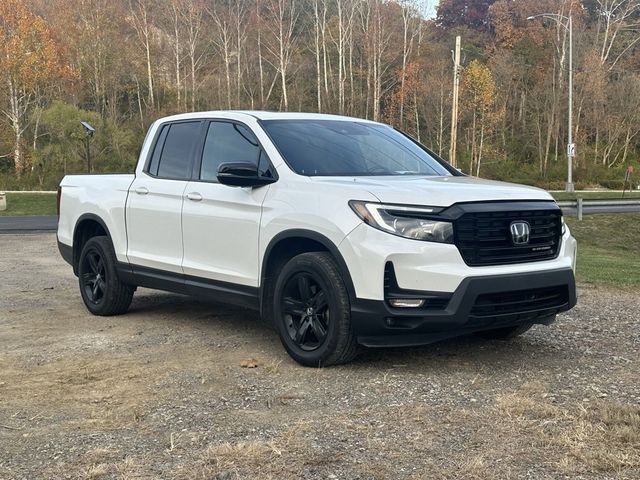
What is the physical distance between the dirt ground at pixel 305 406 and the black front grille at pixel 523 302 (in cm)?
45

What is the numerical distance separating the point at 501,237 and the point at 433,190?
0.56 meters

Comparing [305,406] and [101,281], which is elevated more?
[101,281]

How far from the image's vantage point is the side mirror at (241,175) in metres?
5.32

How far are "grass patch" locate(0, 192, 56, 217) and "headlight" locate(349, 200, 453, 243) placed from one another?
26365 millimetres

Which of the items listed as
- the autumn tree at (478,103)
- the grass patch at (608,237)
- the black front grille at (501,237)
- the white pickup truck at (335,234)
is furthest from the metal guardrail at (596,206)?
the autumn tree at (478,103)

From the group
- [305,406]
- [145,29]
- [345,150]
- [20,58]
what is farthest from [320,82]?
[305,406]

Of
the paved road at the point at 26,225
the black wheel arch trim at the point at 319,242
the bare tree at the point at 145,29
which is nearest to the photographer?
the black wheel arch trim at the point at 319,242

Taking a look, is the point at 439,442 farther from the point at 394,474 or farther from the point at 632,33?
the point at 632,33

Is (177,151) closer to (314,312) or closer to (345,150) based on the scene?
(345,150)

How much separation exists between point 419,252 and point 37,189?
41392mm

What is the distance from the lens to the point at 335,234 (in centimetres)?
479

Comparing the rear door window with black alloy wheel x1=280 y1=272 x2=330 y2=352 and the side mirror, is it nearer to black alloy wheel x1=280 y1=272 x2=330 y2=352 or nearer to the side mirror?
the side mirror

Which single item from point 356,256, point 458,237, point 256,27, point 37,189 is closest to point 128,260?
point 356,256

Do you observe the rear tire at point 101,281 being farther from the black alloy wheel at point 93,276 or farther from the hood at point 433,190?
the hood at point 433,190
